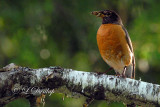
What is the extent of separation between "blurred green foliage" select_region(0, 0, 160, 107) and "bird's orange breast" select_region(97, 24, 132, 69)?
1016 millimetres

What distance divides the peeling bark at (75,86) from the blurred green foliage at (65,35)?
222cm

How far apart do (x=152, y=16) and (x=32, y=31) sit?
8.67ft

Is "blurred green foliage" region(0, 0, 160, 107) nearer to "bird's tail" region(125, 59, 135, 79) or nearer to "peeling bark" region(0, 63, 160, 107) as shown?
"bird's tail" region(125, 59, 135, 79)

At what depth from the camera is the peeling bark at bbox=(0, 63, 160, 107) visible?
3893mm

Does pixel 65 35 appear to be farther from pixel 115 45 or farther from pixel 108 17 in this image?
pixel 115 45

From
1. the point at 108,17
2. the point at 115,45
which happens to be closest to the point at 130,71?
the point at 115,45

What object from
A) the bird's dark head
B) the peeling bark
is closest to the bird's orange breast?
the bird's dark head

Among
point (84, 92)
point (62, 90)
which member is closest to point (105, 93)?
point (84, 92)

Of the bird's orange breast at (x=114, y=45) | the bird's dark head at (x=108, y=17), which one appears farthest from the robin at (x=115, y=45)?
the bird's dark head at (x=108, y=17)

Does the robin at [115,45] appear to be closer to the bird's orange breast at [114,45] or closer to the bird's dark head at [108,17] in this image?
the bird's orange breast at [114,45]

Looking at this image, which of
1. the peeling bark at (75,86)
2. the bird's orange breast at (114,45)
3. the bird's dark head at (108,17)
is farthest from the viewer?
the bird's dark head at (108,17)

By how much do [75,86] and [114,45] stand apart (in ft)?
5.23

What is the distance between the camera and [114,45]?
5320 mm

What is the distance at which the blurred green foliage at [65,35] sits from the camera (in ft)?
20.9
